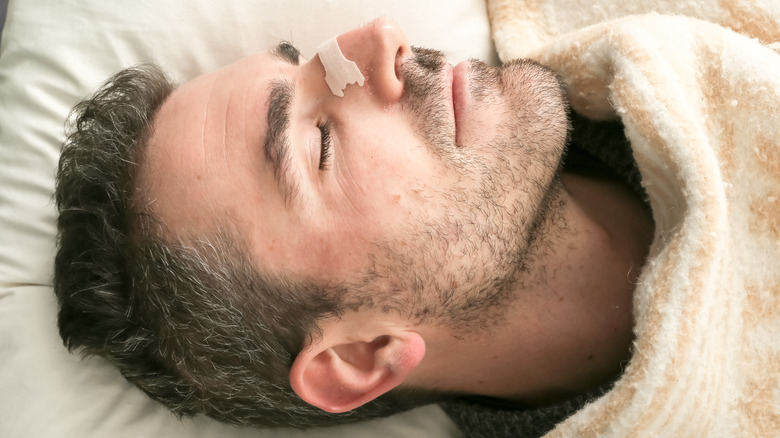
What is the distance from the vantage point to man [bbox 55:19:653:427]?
0.98 metres

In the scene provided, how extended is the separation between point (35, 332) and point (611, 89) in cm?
120

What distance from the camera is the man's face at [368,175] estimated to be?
977 millimetres

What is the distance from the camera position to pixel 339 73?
103cm

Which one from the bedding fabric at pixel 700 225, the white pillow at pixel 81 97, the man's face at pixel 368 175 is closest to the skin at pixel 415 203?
the man's face at pixel 368 175

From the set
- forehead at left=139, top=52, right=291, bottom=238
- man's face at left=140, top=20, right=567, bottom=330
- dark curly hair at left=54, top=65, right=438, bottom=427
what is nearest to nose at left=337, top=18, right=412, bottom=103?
man's face at left=140, top=20, right=567, bottom=330

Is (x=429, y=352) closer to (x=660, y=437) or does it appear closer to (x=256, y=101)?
(x=660, y=437)

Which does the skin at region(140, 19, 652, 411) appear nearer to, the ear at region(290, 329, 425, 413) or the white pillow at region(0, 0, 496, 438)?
the ear at region(290, 329, 425, 413)

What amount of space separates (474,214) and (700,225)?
0.35 meters

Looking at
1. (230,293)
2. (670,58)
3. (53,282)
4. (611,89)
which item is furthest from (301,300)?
(670,58)

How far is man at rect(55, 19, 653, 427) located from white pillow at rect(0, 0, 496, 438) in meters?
0.11

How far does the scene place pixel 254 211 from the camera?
0.98 meters

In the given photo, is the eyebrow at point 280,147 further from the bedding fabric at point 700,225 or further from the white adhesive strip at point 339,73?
the bedding fabric at point 700,225

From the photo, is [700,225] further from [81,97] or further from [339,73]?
[81,97]

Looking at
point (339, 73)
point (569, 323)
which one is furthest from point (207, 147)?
point (569, 323)
